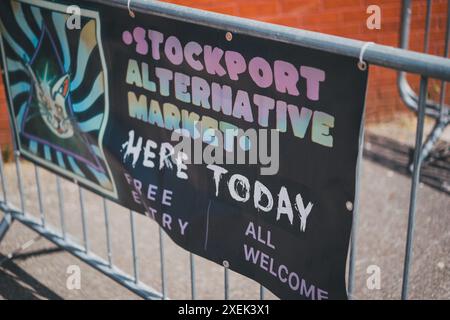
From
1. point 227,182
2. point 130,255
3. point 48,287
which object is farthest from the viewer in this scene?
point 130,255

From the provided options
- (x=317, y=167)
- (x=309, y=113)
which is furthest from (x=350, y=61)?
(x=317, y=167)

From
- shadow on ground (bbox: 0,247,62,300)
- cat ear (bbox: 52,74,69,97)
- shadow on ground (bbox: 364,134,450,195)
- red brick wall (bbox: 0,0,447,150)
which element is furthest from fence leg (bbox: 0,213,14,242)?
shadow on ground (bbox: 364,134,450,195)

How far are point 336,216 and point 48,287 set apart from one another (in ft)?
7.03

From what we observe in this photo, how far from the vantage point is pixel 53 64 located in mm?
3307

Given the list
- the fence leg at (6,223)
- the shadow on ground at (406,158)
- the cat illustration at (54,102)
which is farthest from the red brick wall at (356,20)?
the cat illustration at (54,102)

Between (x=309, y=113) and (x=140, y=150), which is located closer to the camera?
(x=309, y=113)

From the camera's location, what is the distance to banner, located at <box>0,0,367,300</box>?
87.9 inches

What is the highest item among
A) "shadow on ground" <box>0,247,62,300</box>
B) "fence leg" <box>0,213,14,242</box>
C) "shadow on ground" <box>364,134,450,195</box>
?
"fence leg" <box>0,213,14,242</box>

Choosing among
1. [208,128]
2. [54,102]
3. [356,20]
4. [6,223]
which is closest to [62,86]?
[54,102]

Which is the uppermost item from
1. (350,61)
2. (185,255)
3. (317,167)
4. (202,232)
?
(350,61)

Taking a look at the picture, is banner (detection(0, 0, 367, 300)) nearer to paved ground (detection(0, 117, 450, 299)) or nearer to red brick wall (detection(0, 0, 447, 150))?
paved ground (detection(0, 117, 450, 299))

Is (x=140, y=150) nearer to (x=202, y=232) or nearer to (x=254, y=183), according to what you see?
(x=202, y=232)

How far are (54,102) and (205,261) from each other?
137 cm

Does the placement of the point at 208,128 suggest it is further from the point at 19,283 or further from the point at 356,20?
the point at 356,20
